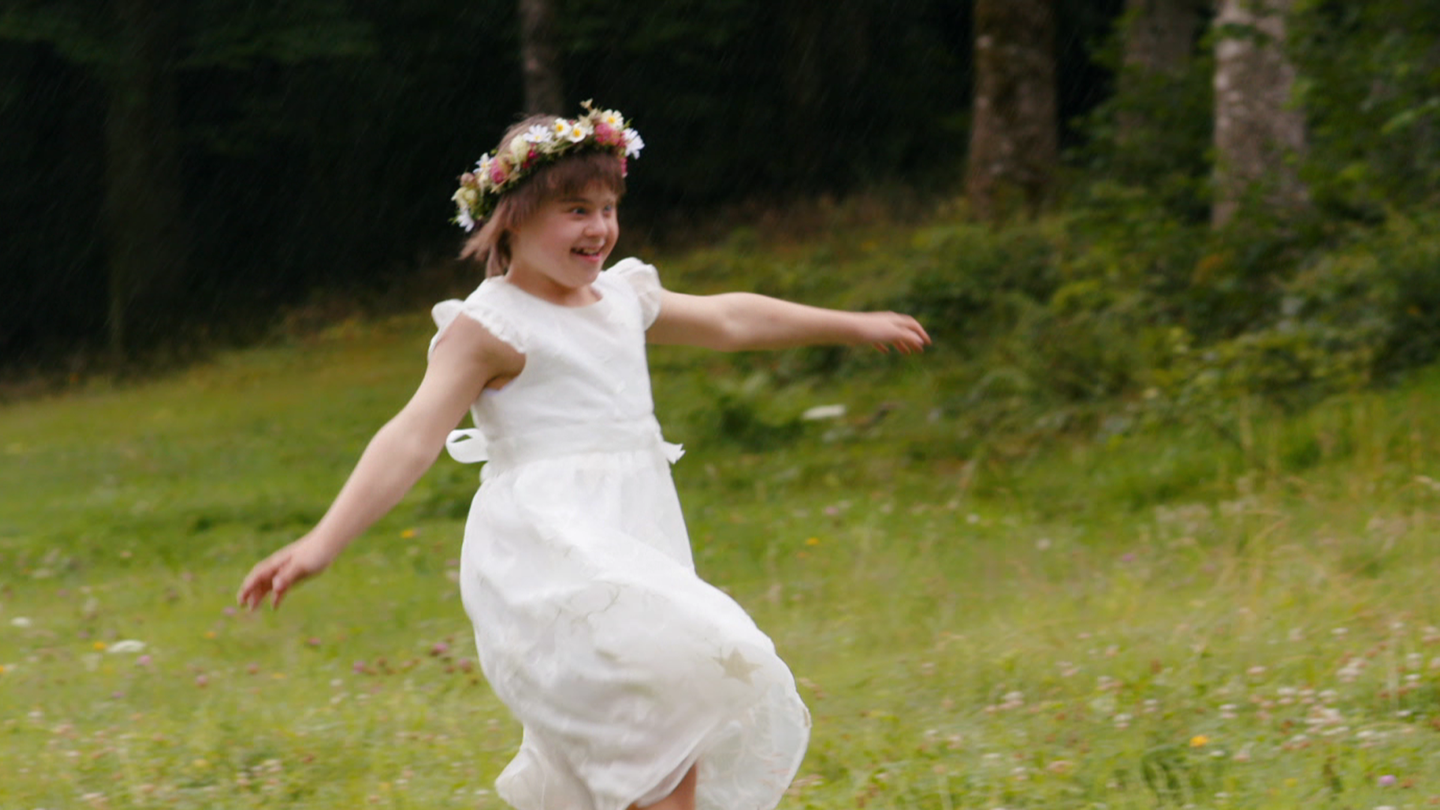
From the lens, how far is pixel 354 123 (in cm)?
2969

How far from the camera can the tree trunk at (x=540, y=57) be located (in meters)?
21.2

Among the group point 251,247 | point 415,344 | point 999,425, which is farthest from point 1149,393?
point 251,247

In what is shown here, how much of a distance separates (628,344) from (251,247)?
1063 inches

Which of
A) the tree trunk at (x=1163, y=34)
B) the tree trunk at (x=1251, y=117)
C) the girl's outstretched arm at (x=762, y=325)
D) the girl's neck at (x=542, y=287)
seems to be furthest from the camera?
the tree trunk at (x=1163, y=34)

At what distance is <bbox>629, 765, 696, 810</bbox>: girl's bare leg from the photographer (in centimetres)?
365

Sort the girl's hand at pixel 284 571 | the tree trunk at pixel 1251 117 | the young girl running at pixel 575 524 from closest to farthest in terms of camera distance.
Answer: the girl's hand at pixel 284 571 < the young girl running at pixel 575 524 < the tree trunk at pixel 1251 117

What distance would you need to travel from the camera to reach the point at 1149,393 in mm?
10328

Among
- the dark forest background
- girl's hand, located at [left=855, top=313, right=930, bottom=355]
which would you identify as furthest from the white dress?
the dark forest background

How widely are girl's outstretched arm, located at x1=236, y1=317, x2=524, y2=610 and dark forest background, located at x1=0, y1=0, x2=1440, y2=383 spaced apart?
67.7 ft

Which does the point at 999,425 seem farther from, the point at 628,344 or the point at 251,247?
the point at 251,247

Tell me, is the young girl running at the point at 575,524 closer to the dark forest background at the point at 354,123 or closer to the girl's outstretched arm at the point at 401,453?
the girl's outstretched arm at the point at 401,453

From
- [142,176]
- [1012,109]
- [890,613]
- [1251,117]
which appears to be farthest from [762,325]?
[142,176]

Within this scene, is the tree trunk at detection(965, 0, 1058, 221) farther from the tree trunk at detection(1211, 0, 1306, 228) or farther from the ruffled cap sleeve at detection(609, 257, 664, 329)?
the ruffled cap sleeve at detection(609, 257, 664, 329)

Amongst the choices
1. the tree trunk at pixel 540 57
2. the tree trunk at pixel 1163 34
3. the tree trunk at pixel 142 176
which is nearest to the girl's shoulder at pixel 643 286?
the tree trunk at pixel 1163 34
